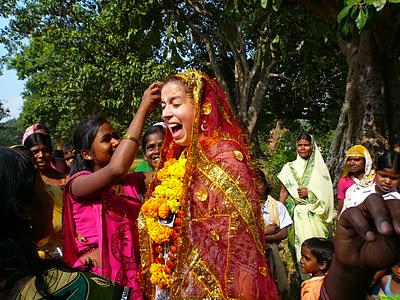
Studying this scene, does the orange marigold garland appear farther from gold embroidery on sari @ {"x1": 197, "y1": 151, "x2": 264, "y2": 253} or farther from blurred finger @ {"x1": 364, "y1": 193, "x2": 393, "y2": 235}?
blurred finger @ {"x1": 364, "y1": 193, "x2": 393, "y2": 235}

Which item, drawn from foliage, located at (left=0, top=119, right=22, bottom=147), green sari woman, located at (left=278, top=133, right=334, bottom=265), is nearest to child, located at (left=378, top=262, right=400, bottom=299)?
green sari woman, located at (left=278, top=133, right=334, bottom=265)

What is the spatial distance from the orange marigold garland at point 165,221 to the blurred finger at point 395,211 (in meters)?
1.51

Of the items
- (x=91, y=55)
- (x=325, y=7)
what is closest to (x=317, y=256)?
(x=325, y=7)

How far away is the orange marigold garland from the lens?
2.63m

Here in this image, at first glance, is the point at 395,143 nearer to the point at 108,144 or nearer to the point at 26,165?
the point at 108,144

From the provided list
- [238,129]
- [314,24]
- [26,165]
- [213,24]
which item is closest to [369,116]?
[314,24]

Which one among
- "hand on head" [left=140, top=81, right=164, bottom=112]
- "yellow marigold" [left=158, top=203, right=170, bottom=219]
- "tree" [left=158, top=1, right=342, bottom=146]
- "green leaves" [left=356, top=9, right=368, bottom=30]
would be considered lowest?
"yellow marigold" [left=158, top=203, right=170, bottom=219]

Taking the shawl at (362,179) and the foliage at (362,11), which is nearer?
the foliage at (362,11)

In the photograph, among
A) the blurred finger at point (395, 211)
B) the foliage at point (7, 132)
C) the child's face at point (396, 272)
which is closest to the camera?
the blurred finger at point (395, 211)

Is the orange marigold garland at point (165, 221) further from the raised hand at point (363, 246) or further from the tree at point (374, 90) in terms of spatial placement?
the tree at point (374, 90)

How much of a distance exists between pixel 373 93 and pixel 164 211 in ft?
20.0

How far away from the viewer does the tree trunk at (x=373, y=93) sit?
7.82m

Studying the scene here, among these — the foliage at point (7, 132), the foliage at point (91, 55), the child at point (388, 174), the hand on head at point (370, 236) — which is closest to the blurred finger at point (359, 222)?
the hand on head at point (370, 236)

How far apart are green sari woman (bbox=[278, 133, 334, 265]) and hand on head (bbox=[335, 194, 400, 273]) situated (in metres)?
4.40
